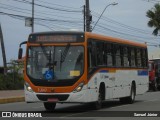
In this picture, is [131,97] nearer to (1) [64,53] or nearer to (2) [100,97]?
(2) [100,97]

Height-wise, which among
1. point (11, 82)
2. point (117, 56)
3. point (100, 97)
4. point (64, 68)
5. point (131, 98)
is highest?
point (117, 56)

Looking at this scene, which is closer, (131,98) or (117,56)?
(117,56)

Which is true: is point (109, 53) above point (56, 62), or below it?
above

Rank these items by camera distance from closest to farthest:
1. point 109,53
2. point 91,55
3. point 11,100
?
point 91,55 → point 109,53 → point 11,100

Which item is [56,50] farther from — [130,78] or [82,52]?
[130,78]

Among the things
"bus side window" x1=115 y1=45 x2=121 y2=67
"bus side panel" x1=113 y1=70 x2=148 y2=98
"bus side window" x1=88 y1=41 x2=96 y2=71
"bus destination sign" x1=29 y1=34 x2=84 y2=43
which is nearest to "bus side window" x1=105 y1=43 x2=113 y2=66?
"bus side window" x1=115 y1=45 x2=121 y2=67

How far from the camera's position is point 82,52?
19688mm

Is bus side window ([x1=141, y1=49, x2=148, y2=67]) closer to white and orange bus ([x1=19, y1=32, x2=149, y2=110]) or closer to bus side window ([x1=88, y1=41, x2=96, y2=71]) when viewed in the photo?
white and orange bus ([x1=19, y1=32, x2=149, y2=110])

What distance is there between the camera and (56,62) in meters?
19.5

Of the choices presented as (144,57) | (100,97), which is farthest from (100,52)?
(144,57)

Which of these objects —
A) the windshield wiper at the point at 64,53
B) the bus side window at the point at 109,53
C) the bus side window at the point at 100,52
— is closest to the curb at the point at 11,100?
the bus side window at the point at 109,53

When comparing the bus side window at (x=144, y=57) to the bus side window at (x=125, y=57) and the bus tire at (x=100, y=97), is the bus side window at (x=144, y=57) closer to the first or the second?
the bus side window at (x=125, y=57)

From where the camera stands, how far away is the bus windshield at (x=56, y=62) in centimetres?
1942

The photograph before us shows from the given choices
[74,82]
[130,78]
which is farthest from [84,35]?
[130,78]
